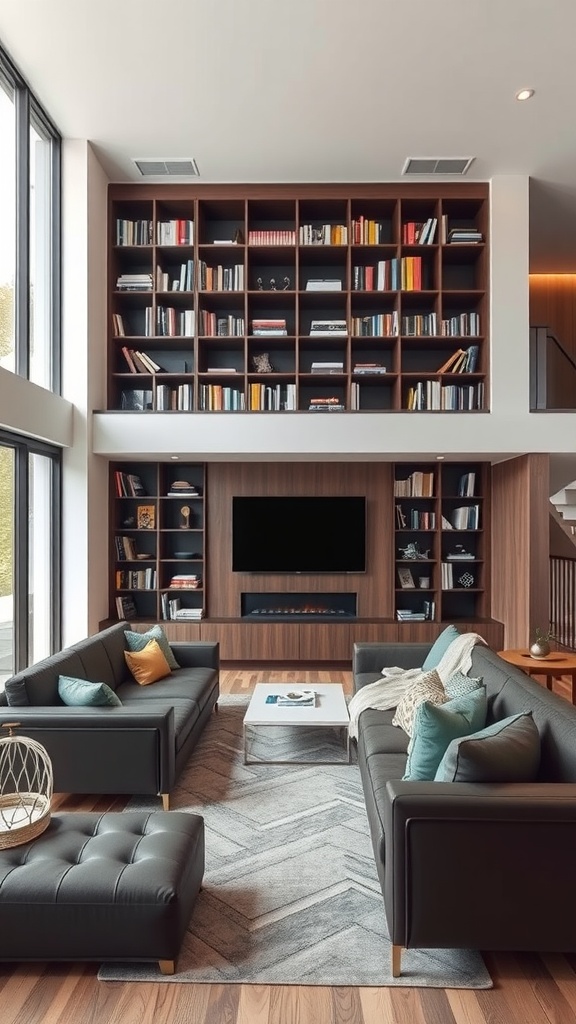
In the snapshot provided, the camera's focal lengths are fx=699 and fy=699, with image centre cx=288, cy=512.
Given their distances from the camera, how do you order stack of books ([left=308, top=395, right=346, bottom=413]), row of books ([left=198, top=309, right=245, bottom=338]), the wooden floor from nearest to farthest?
the wooden floor < stack of books ([left=308, top=395, right=346, bottom=413]) < row of books ([left=198, top=309, right=245, bottom=338])

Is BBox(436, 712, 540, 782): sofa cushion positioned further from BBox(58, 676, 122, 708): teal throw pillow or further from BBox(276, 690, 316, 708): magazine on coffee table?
BBox(276, 690, 316, 708): magazine on coffee table

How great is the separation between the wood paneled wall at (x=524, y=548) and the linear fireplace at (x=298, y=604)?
4.90 feet

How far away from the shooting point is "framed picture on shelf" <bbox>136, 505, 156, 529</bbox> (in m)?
6.84

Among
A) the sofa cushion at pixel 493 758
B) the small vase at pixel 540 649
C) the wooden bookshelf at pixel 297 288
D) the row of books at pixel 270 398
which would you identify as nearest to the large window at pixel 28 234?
the wooden bookshelf at pixel 297 288

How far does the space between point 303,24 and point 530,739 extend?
13.8ft

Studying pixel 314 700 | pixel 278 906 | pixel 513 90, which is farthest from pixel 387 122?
pixel 278 906

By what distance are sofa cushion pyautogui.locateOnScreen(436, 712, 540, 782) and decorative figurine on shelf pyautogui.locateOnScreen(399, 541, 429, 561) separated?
4.44 meters

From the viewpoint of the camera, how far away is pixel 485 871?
2121 millimetres

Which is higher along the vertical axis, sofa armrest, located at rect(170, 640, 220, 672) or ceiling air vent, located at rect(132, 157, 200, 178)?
ceiling air vent, located at rect(132, 157, 200, 178)

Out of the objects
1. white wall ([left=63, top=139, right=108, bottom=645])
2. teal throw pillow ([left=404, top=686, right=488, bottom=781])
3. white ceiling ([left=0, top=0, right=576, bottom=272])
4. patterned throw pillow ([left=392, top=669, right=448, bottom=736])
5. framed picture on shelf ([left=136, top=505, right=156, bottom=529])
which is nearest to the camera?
teal throw pillow ([left=404, top=686, right=488, bottom=781])

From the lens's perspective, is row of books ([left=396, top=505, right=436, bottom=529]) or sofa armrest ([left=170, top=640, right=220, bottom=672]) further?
row of books ([left=396, top=505, right=436, bottom=529])

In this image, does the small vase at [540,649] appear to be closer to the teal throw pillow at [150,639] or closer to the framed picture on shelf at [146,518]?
the teal throw pillow at [150,639]

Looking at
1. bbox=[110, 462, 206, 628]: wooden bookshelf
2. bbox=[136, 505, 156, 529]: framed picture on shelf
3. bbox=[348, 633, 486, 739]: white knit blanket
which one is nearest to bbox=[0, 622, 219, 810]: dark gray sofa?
bbox=[348, 633, 486, 739]: white knit blanket

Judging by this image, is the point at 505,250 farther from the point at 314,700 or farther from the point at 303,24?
the point at 314,700
